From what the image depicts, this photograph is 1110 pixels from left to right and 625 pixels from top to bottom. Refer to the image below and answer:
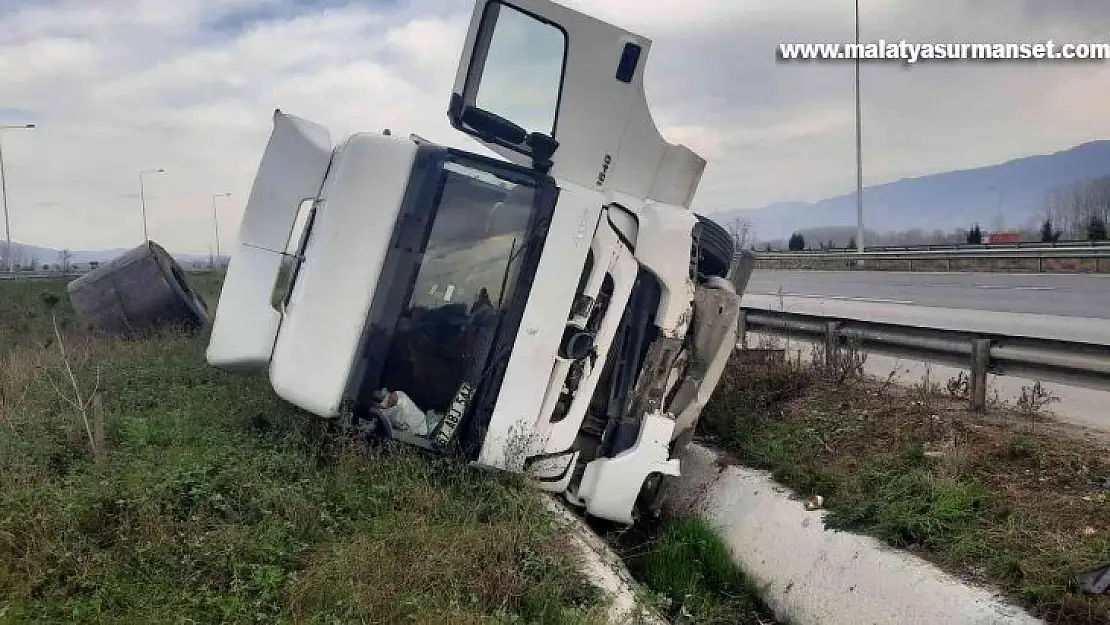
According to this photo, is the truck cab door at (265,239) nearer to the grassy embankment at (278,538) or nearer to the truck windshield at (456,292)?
the grassy embankment at (278,538)

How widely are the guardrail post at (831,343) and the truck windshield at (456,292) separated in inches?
136

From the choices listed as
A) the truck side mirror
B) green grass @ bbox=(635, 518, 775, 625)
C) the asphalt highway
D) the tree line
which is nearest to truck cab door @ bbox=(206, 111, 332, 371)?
the truck side mirror

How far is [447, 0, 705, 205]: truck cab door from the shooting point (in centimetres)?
A: 537

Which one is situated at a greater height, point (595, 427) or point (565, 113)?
→ point (565, 113)

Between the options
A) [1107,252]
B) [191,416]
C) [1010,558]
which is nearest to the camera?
[1010,558]

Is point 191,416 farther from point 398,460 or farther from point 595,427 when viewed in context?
point 595,427

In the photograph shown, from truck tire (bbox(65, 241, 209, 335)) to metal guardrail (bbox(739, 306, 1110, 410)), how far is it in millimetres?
7911

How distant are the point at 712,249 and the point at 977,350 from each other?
2.11m

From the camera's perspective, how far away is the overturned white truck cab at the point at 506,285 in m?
4.68

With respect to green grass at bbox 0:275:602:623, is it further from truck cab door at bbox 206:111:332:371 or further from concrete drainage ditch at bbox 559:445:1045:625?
truck cab door at bbox 206:111:332:371


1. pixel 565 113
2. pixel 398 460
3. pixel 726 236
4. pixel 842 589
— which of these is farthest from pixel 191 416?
pixel 842 589

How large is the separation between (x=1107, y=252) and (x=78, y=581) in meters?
20.9

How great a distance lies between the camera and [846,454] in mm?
5559

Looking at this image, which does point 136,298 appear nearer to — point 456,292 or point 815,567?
point 456,292
